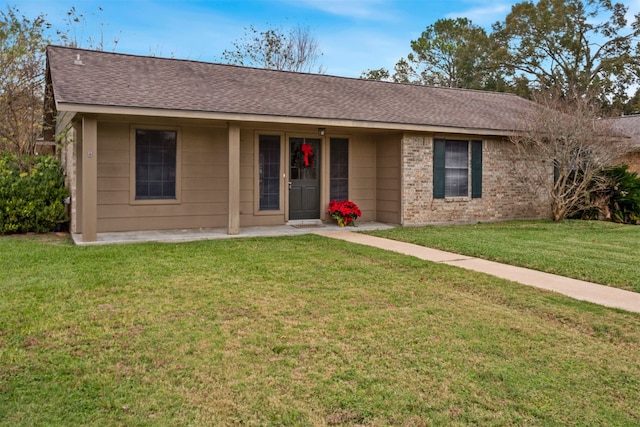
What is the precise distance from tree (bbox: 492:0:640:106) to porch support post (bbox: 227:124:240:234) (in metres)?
25.3

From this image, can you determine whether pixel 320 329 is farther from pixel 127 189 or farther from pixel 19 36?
pixel 19 36

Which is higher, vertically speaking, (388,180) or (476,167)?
(476,167)

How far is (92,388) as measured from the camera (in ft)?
9.46

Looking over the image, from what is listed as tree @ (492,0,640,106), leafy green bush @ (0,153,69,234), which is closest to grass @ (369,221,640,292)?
leafy green bush @ (0,153,69,234)

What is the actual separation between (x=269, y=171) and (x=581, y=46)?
26.9 m

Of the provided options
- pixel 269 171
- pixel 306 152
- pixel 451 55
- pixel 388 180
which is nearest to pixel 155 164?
pixel 269 171

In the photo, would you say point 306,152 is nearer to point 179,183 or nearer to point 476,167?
point 179,183

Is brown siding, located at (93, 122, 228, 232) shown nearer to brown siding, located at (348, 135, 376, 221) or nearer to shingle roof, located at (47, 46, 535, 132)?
shingle roof, located at (47, 46, 535, 132)

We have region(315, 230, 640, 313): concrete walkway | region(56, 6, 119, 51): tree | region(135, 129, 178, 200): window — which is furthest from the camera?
region(56, 6, 119, 51): tree

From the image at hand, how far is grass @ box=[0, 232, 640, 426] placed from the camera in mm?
2686

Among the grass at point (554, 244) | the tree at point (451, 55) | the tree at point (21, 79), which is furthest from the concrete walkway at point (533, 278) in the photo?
the tree at point (451, 55)

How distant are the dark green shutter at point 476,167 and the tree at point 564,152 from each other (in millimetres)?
875

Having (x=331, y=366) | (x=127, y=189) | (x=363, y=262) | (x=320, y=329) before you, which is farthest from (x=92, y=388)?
(x=127, y=189)

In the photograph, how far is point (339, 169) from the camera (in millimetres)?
11586
